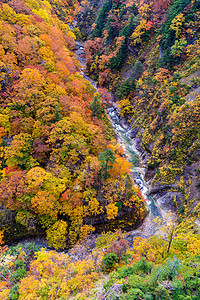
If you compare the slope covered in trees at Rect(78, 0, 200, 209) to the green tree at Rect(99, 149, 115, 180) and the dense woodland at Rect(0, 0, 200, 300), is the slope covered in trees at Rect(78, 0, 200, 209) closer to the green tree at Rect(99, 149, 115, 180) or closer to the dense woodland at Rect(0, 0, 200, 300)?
the dense woodland at Rect(0, 0, 200, 300)

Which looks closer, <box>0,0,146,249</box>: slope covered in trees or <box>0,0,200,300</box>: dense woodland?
<box>0,0,200,300</box>: dense woodland

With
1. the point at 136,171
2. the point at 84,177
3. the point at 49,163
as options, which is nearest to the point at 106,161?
the point at 84,177

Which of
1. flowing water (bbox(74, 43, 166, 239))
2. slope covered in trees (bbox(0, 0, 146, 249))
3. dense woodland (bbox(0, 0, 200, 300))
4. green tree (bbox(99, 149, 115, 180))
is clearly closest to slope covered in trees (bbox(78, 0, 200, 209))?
dense woodland (bbox(0, 0, 200, 300))

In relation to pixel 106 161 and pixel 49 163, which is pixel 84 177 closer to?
pixel 106 161

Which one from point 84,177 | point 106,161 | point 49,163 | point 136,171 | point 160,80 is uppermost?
point 160,80

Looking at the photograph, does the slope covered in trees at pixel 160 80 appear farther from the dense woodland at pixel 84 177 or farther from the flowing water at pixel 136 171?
the flowing water at pixel 136 171

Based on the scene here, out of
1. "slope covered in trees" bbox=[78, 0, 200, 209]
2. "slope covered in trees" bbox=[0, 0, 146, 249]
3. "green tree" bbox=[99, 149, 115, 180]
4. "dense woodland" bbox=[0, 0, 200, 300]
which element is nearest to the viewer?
"dense woodland" bbox=[0, 0, 200, 300]
